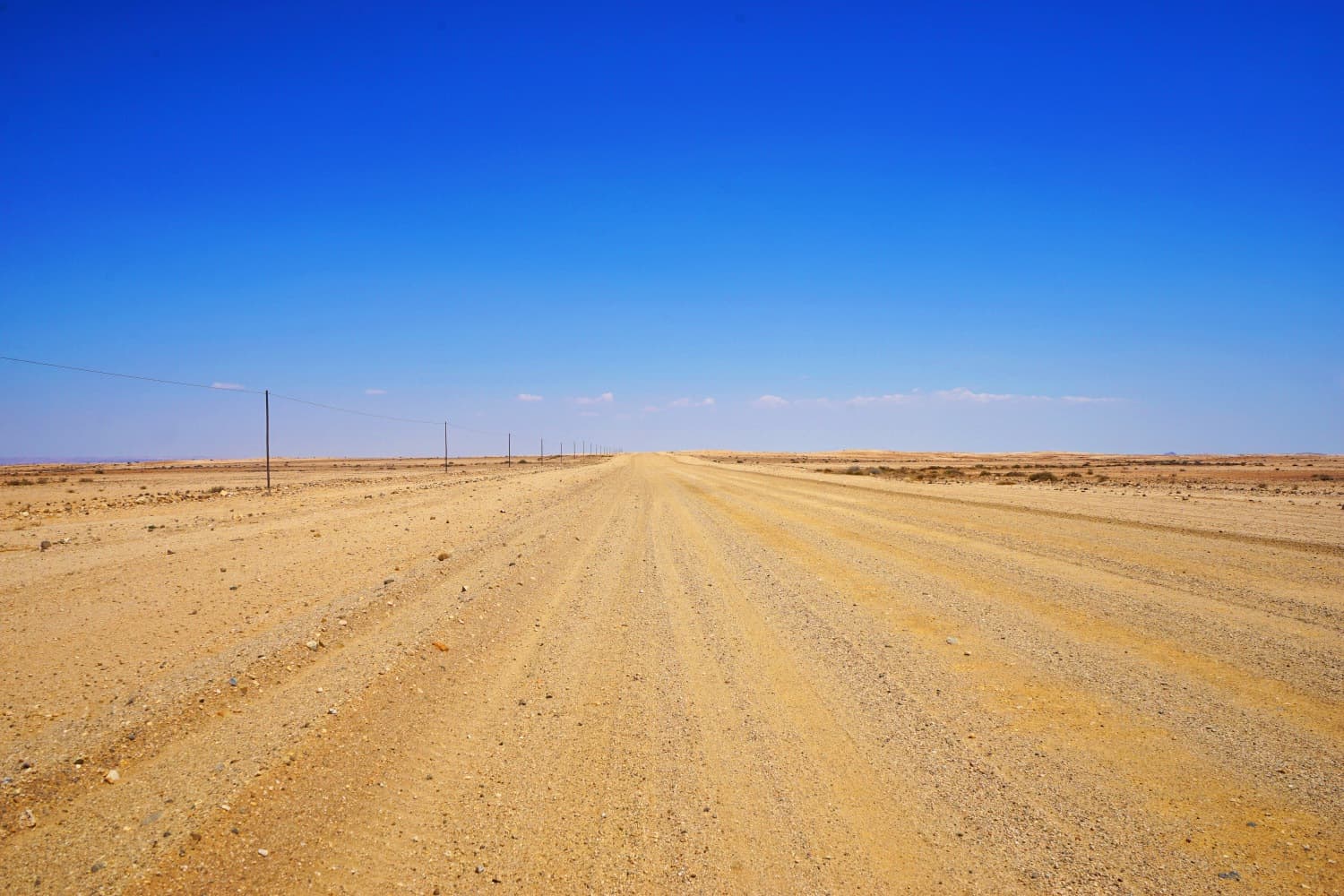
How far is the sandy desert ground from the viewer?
150 inches

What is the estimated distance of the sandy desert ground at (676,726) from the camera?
3807 millimetres

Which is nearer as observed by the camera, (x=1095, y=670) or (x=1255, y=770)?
(x=1255, y=770)

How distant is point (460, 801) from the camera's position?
14.4 ft

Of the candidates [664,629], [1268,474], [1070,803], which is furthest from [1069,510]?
[1268,474]

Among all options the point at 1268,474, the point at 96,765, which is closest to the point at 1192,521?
the point at 96,765

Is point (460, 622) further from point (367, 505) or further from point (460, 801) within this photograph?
point (367, 505)

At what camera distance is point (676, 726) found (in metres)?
5.53

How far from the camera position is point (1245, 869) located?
12.1 feet

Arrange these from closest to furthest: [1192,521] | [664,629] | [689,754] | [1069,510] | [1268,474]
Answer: [689,754]
[664,629]
[1192,521]
[1069,510]
[1268,474]

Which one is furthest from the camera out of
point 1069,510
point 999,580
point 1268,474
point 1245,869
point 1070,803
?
point 1268,474

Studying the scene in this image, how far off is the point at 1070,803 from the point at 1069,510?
18139 millimetres

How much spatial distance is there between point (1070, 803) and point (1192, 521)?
16.1 meters

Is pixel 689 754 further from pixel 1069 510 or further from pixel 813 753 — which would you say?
pixel 1069 510

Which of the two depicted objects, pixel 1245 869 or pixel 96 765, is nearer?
pixel 1245 869
